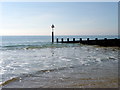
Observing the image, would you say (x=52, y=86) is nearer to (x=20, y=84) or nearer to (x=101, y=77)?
(x=20, y=84)

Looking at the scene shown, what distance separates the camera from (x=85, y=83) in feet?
27.0

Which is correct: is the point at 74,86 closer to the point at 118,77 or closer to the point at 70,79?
the point at 70,79

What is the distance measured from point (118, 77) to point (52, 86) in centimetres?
335

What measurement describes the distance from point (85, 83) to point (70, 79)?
104cm

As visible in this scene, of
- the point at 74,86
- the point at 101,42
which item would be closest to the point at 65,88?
the point at 74,86

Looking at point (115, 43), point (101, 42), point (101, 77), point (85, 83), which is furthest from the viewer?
point (101, 42)

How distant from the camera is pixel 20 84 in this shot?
8.34 m

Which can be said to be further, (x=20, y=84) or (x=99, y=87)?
(x=20, y=84)

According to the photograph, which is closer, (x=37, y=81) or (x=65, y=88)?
(x=65, y=88)

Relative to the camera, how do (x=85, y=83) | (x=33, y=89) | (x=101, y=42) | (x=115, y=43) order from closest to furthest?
(x=33, y=89) < (x=85, y=83) < (x=115, y=43) < (x=101, y=42)

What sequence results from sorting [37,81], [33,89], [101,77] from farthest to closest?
[101,77] → [37,81] → [33,89]

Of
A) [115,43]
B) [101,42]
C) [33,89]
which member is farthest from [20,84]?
[101,42]

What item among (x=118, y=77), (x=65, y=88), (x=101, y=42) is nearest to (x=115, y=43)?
(x=101, y=42)

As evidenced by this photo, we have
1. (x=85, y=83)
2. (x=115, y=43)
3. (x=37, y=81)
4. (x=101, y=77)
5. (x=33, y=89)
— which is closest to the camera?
(x=33, y=89)
